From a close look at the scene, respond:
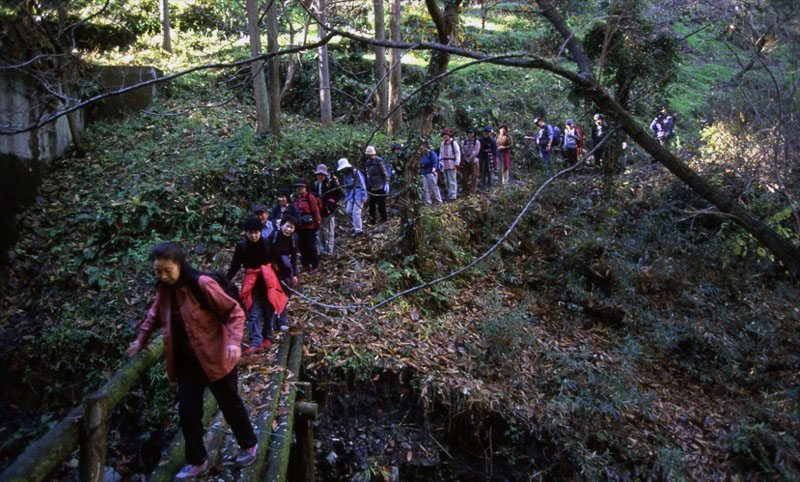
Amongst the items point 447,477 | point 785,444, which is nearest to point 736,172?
point 785,444

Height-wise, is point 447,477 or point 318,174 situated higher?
point 318,174

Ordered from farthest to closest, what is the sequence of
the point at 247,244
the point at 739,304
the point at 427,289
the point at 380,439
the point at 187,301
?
the point at 739,304
the point at 427,289
the point at 380,439
the point at 247,244
the point at 187,301

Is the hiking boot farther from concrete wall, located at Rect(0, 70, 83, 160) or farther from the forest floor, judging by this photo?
concrete wall, located at Rect(0, 70, 83, 160)

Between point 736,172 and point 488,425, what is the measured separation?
9.67 meters

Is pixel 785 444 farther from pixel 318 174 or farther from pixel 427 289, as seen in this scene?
pixel 318 174

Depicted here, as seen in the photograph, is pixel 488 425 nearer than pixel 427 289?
Yes

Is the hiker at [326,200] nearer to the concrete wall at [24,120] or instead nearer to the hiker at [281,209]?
the hiker at [281,209]

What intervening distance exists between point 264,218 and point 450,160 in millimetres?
6917

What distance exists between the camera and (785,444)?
8414 mm

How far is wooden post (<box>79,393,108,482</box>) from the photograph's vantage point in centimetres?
331

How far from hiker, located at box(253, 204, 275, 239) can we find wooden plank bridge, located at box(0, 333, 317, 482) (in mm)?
1776

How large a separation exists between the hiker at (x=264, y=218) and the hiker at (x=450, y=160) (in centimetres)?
609

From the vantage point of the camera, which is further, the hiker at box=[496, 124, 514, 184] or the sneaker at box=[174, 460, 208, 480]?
the hiker at box=[496, 124, 514, 184]

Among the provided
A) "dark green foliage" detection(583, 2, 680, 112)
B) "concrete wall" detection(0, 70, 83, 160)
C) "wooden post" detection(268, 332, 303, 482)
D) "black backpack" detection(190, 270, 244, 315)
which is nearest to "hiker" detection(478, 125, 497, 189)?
"dark green foliage" detection(583, 2, 680, 112)
